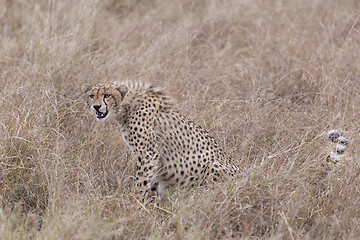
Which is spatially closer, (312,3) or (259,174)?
(259,174)

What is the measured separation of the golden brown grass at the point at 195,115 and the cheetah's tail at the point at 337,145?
0.06 meters

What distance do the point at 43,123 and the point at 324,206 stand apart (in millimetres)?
2009

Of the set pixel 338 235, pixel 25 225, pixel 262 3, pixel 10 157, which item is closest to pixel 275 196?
pixel 338 235

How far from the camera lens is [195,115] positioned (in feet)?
13.9

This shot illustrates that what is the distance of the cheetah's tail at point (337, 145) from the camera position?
3375 mm

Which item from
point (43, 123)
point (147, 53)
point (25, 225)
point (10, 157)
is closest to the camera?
point (25, 225)

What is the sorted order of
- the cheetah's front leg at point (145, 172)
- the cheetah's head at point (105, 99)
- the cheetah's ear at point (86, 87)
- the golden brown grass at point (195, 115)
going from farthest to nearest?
the cheetah's ear at point (86, 87)
the cheetah's head at point (105, 99)
the cheetah's front leg at point (145, 172)
the golden brown grass at point (195, 115)

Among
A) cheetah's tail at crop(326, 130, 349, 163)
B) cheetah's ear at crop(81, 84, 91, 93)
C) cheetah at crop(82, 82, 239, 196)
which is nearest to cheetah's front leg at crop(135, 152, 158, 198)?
cheetah at crop(82, 82, 239, 196)

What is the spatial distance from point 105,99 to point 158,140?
44 cm

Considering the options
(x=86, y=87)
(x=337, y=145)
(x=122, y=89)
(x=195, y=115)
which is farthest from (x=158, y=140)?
(x=337, y=145)

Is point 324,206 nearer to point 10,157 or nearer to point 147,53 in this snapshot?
point 10,157

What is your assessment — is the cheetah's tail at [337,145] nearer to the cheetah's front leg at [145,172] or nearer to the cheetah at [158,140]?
the cheetah at [158,140]

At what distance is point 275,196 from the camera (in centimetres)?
301

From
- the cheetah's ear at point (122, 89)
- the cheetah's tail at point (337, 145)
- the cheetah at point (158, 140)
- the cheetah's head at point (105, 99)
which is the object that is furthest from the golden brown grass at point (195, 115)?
the cheetah's ear at point (122, 89)
